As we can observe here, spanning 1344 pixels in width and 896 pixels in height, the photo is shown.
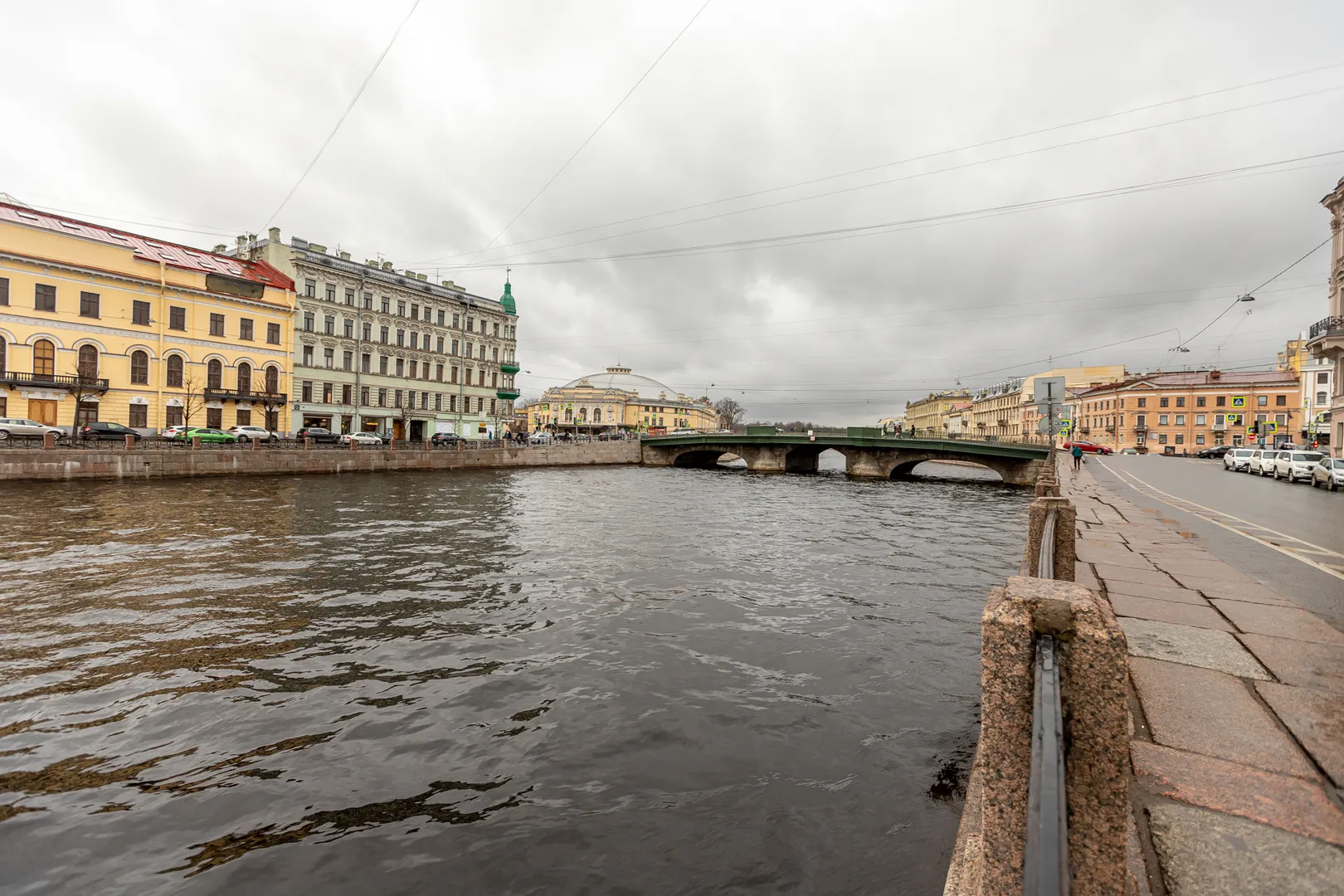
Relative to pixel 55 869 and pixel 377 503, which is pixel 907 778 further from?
pixel 377 503

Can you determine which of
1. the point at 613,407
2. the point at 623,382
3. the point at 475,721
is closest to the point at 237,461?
the point at 475,721

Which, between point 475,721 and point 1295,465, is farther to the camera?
point 1295,465

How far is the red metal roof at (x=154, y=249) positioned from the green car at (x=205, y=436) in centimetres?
1359

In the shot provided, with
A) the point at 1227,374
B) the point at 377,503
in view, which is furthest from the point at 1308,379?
the point at 377,503

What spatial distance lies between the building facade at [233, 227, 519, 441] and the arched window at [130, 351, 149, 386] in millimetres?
10366

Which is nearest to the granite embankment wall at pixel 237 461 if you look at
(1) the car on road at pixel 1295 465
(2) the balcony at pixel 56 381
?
(2) the balcony at pixel 56 381

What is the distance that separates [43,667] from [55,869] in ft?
13.7

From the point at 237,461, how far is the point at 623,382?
4977 inches

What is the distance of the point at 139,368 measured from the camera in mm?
39875

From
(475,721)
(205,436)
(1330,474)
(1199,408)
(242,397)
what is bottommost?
(475,721)

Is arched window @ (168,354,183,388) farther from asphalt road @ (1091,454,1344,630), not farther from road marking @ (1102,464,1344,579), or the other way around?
road marking @ (1102,464,1344,579)

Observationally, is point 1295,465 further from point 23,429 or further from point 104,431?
point 23,429

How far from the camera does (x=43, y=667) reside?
6918 mm

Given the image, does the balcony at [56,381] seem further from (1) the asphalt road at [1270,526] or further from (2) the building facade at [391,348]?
(1) the asphalt road at [1270,526]
